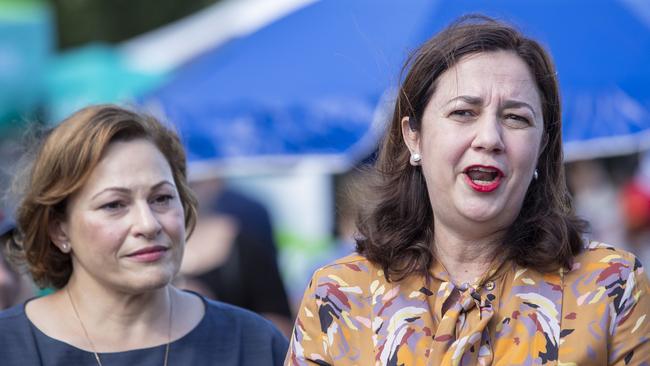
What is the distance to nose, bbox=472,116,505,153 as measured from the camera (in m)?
2.56

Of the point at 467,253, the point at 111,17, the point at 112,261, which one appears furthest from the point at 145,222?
the point at 111,17

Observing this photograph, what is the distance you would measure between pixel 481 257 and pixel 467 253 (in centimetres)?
4

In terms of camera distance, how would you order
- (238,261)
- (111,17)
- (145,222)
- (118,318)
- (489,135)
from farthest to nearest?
1. (111,17)
2. (238,261)
3. (118,318)
4. (145,222)
5. (489,135)

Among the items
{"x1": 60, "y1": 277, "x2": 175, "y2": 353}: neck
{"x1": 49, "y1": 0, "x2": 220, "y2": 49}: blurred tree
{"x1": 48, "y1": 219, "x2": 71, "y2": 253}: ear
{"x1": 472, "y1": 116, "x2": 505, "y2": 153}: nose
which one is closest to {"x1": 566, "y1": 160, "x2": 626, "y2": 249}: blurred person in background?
{"x1": 60, "y1": 277, "x2": 175, "y2": 353}: neck

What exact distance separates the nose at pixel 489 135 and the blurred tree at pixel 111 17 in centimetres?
1915

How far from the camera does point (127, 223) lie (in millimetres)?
3422

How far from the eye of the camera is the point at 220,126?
22.9 feet

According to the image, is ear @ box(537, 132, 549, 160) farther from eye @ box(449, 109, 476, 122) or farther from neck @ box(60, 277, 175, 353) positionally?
neck @ box(60, 277, 175, 353)

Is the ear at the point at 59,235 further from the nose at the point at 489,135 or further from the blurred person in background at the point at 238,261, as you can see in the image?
the blurred person in background at the point at 238,261

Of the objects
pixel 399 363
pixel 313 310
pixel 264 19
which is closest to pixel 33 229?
pixel 313 310

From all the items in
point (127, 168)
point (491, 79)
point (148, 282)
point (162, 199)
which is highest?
point (491, 79)

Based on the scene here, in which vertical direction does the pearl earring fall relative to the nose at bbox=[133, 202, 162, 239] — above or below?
above

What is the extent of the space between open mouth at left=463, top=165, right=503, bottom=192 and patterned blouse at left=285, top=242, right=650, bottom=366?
239 mm

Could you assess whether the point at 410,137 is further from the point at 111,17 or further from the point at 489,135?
the point at 111,17
